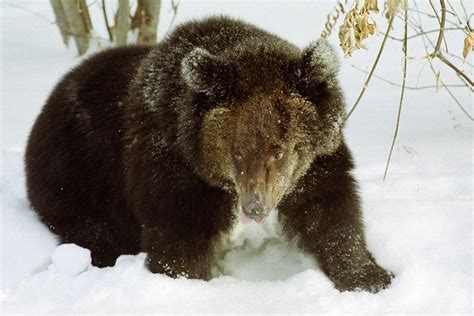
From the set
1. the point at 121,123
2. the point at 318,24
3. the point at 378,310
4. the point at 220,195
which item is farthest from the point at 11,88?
the point at 378,310

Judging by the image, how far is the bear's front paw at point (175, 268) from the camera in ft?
14.7

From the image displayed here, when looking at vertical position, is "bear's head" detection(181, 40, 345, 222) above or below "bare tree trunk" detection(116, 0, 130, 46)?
above

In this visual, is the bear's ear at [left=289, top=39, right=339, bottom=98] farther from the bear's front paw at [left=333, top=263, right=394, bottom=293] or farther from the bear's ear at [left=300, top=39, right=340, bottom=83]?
the bear's front paw at [left=333, top=263, right=394, bottom=293]

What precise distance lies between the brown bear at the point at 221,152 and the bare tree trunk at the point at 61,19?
541cm

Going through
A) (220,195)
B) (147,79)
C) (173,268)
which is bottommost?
(173,268)

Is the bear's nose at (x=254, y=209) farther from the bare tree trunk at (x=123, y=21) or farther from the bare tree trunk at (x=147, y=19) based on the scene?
the bare tree trunk at (x=147, y=19)

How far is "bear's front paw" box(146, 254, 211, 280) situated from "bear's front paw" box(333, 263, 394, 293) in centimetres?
82

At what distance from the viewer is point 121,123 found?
5.19 meters

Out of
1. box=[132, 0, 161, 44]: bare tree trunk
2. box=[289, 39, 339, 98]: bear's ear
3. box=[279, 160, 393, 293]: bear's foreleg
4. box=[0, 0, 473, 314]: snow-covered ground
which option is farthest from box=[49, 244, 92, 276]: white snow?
box=[132, 0, 161, 44]: bare tree trunk

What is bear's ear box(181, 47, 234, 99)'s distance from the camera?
419 cm

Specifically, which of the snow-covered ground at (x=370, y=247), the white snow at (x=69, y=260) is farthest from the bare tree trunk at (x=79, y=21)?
the white snow at (x=69, y=260)

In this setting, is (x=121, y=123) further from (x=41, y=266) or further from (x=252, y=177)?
(x=252, y=177)

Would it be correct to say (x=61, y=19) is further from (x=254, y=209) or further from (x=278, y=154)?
(x=254, y=209)

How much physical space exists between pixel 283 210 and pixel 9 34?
956 centimetres
